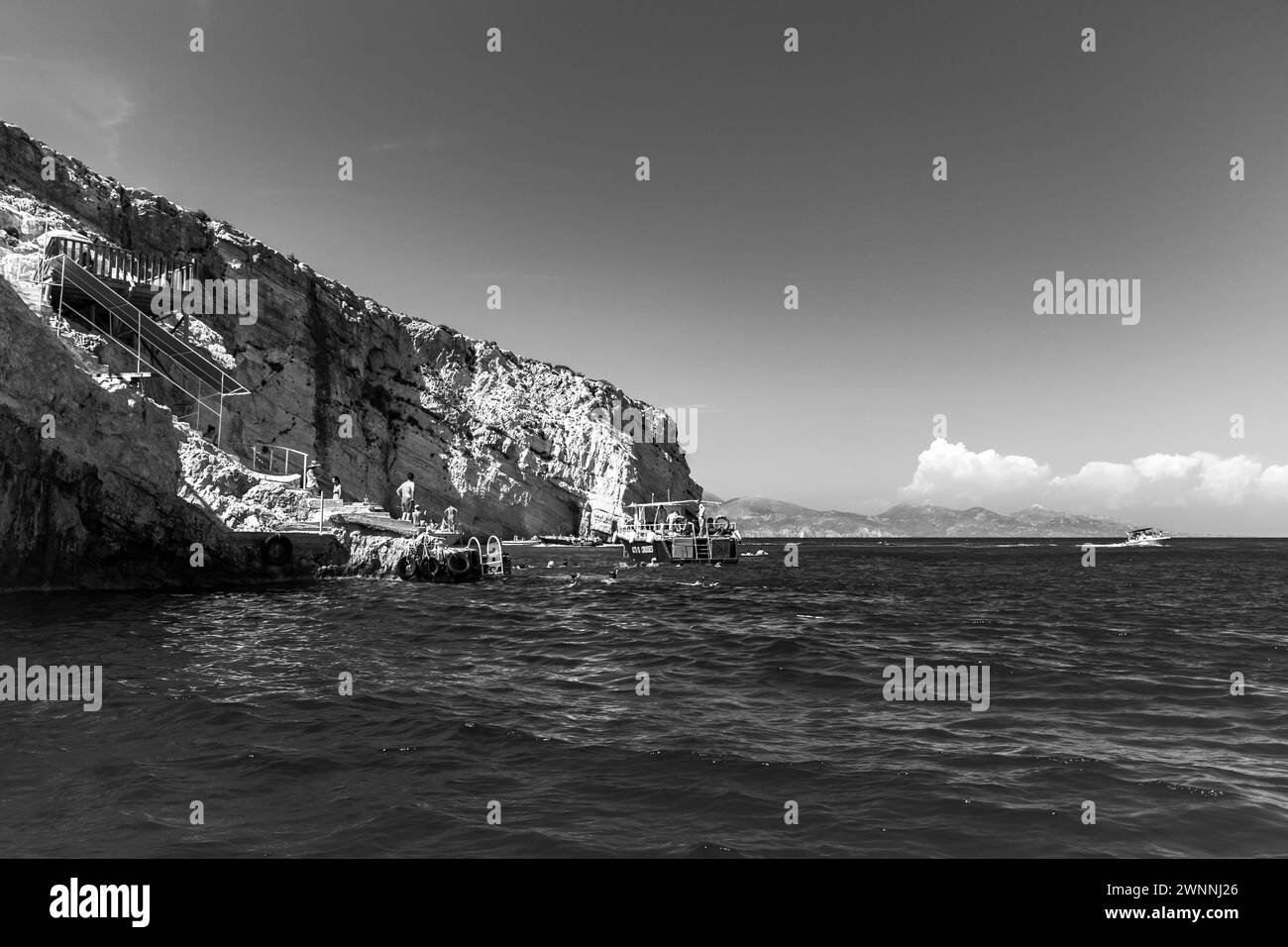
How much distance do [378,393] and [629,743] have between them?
85424 mm

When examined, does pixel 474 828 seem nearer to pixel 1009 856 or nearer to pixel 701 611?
pixel 1009 856

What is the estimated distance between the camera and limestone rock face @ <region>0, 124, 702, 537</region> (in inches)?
2498

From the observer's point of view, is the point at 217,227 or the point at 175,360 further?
the point at 217,227

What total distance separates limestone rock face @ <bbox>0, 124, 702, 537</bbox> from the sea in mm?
41140

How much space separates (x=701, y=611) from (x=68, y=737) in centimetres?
2040

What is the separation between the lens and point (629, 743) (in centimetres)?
945

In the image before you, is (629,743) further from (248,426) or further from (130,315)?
(248,426)

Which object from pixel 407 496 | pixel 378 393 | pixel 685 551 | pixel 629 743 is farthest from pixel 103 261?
pixel 629 743

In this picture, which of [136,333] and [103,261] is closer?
[136,333]

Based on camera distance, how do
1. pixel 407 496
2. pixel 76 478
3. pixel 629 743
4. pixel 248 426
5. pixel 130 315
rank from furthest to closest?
pixel 248 426 < pixel 130 315 < pixel 407 496 < pixel 76 478 < pixel 629 743
